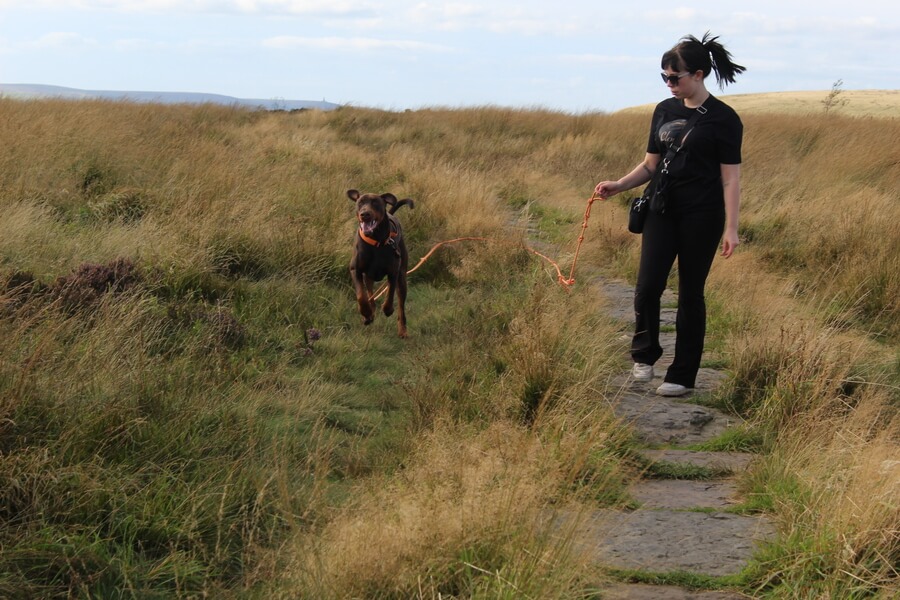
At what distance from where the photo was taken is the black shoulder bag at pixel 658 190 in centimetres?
479

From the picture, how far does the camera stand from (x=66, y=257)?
21.0 feet

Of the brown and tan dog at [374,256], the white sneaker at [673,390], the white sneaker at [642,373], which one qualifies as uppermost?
the brown and tan dog at [374,256]

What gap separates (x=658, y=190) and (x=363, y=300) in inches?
94.5

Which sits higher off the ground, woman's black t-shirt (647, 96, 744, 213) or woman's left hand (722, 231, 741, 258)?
woman's black t-shirt (647, 96, 744, 213)

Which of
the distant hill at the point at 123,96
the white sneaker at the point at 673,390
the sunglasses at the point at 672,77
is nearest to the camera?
the sunglasses at the point at 672,77

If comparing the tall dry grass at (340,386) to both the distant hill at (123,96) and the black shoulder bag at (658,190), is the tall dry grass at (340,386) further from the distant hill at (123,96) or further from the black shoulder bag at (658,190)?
the distant hill at (123,96)

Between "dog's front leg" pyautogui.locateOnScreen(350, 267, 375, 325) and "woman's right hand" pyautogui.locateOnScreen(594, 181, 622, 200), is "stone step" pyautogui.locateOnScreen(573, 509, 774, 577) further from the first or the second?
"dog's front leg" pyautogui.locateOnScreen(350, 267, 375, 325)

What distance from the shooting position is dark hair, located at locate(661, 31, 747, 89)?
4.70 m

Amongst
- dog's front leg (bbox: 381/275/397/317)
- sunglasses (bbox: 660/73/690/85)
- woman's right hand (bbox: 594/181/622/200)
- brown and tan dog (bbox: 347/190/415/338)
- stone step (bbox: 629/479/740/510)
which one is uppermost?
sunglasses (bbox: 660/73/690/85)

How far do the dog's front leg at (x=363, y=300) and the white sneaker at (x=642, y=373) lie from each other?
211 cm

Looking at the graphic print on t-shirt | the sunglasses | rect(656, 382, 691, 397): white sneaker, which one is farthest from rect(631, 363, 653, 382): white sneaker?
the sunglasses

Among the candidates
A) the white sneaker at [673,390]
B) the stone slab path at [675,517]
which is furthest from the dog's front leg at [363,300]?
the white sneaker at [673,390]

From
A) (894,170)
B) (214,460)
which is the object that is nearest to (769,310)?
(214,460)

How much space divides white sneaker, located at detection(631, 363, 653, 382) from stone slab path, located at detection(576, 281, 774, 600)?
6 cm
